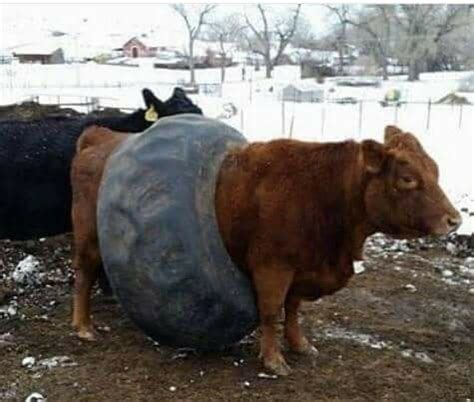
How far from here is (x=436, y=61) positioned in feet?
173

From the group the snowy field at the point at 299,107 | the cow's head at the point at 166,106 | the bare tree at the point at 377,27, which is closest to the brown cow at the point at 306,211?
the cow's head at the point at 166,106

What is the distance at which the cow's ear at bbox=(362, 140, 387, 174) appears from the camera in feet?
15.5

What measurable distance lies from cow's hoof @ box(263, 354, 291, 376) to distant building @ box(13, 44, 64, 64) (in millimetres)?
54722

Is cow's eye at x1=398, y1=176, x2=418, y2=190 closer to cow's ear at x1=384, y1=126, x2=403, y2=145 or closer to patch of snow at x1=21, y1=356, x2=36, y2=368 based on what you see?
cow's ear at x1=384, y1=126, x2=403, y2=145

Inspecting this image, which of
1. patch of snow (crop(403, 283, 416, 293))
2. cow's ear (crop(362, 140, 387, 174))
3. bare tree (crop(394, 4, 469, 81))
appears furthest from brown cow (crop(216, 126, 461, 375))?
bare tree (crop(394, 4, 469, 81))

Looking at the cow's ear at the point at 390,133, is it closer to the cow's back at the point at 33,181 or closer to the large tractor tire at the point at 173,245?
the large tractor tire at the point at 173,245

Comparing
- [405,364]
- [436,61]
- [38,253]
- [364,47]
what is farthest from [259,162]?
[364,47]

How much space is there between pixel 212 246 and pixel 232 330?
57 centimetres

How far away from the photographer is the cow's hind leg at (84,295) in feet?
18.9

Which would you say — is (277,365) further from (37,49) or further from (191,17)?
(37,49)

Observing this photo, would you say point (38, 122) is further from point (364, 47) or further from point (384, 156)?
point (364, 47)

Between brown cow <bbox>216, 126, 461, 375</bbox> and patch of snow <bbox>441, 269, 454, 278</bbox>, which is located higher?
brown cow <bbox>216, 126, 461, 375</bbox>

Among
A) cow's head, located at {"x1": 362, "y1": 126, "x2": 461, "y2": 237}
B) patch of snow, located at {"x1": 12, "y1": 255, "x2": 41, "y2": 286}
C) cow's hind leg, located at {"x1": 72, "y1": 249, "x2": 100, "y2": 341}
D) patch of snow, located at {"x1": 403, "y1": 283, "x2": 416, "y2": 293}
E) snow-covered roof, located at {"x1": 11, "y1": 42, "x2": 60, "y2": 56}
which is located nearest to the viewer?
cow's head, located at {"x1": 362, "y1": 126, "x2": 461, "y2": 237}

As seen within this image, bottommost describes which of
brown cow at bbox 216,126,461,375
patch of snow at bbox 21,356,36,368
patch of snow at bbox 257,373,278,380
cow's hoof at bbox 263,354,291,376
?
patch of snow at bbox 21,356,36,368
